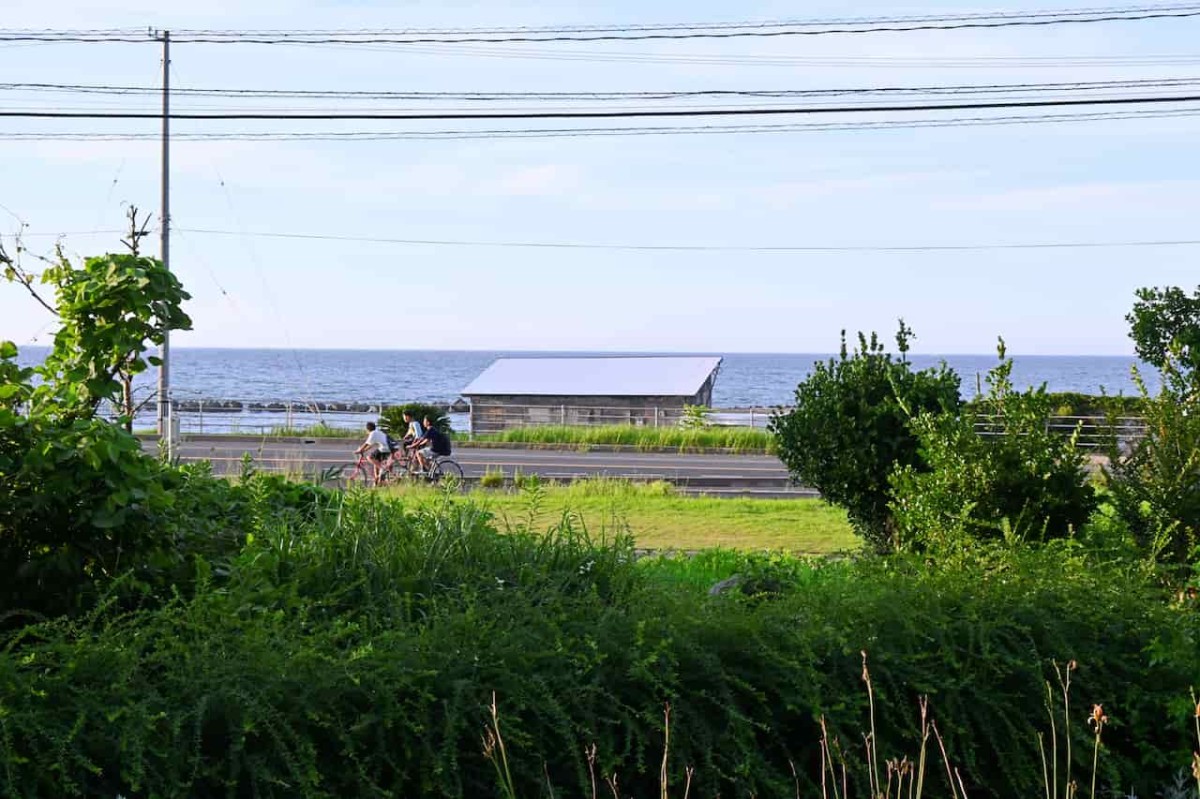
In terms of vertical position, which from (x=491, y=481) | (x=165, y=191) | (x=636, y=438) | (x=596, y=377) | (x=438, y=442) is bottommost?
(x=491, y=481)

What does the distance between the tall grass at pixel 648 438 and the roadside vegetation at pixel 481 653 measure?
22.9 metres

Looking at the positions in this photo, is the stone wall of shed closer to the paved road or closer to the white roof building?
the white roof building

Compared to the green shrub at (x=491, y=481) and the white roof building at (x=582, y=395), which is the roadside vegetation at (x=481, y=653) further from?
the white roof building at (x=582, y=395)

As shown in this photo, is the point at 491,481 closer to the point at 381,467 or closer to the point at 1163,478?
the point at 381,467

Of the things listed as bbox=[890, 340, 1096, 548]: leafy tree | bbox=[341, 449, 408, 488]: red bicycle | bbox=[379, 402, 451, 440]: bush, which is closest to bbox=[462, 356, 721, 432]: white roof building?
bbox=[379, 402, 451, 440]: bush

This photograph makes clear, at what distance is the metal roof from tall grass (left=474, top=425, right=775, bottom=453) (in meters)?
5.53

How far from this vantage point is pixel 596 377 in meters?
41.8

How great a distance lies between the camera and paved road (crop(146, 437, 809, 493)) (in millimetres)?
21953

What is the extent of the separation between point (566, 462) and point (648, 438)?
14.5 feet

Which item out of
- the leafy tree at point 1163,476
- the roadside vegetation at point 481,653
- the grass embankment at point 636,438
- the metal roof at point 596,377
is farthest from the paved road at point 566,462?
the roadside vegetation at point 481,653

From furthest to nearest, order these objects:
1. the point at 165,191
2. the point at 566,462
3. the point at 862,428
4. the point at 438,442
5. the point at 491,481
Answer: the point at 566,462 → the point at 165,191 → the point at 438,442 → the point at 491,481 → the point at 862,428

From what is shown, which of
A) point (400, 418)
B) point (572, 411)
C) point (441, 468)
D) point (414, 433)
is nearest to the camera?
point (414, 433)

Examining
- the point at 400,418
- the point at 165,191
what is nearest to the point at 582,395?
the point at 400,418

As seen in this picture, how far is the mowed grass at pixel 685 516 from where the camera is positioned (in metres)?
12.3
